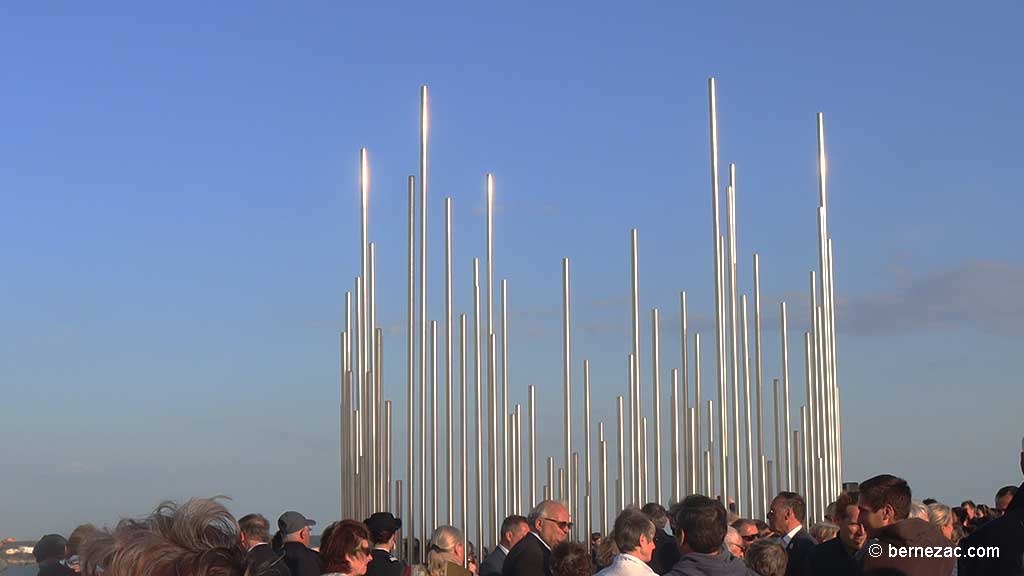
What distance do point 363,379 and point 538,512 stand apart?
1366 centimetres

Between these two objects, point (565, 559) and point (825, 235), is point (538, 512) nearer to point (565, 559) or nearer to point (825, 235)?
point (565, 559)

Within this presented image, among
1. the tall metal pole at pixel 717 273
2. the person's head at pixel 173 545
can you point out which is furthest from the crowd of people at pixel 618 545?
the tall metal pole at pixel 717 273

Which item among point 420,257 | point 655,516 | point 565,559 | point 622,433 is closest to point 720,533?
point 565,559

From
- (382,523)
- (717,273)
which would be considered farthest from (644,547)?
(717,273)

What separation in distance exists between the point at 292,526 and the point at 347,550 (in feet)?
9.18

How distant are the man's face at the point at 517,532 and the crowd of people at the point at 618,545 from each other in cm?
1

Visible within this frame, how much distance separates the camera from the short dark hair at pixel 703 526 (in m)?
8.62

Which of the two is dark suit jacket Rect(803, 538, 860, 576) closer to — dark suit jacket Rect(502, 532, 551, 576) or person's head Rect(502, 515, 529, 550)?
dark suit jacket Rect(502, 532, 551, 576)

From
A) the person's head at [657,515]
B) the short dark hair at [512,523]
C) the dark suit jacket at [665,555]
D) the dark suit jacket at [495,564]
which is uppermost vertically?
the short dark hair at [512,523]

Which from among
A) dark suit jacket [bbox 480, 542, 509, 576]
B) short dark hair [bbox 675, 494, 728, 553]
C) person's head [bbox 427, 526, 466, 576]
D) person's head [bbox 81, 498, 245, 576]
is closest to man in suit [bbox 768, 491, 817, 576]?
dark suit jacket [bbox 480, 542, 509, 576]

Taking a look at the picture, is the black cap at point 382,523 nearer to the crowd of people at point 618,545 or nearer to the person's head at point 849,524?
the crowd of people at point 618,545

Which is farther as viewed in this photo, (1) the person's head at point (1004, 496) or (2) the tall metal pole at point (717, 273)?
(2) the tall metal pole at point (717, 273)

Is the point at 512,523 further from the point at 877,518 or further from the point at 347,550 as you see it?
the point at 877,518

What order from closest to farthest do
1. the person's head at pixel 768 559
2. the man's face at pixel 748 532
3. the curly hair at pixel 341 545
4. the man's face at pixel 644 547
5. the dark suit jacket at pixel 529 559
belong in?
the curly hair at pixel 341 545 → the man's face at pixel 644 547 → the person's head at pixel 768 559 → the dark suit jacket at pixel 529 559 → the man's face at pixel 748 532
